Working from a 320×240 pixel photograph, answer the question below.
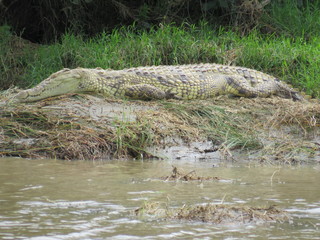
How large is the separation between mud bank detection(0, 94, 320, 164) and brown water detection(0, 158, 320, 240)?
32cm

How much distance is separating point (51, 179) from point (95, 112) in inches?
88.7

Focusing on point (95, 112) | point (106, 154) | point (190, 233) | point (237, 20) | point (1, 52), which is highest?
point (237, 20)

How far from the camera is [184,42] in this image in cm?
968

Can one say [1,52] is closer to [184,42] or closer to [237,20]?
[184,42]

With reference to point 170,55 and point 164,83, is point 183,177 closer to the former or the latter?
point 164,83

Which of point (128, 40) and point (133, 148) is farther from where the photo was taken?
point (128, 40)

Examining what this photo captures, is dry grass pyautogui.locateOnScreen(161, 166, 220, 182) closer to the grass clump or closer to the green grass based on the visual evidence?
the grass clump

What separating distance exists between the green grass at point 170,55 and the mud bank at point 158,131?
72.4 inches

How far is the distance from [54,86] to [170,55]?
Result: 8.11 ft

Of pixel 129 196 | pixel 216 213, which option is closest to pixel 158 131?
pixel 129 196

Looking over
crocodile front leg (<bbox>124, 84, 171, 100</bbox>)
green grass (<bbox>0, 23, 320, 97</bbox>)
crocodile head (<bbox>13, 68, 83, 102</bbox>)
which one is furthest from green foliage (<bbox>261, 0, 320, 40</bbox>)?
crocodile head (<bbox>13, 68, 83, 102</bbox>)

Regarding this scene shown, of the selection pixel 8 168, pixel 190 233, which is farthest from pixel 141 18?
pixel 190 233

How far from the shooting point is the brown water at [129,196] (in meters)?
3.35

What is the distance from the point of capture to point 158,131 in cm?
657
